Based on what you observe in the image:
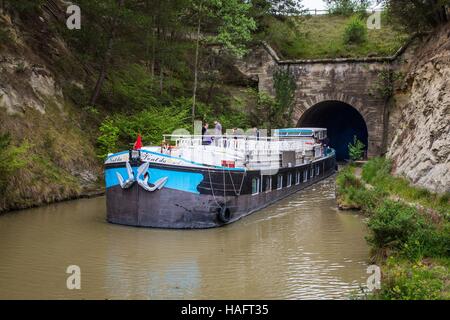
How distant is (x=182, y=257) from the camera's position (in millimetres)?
13617

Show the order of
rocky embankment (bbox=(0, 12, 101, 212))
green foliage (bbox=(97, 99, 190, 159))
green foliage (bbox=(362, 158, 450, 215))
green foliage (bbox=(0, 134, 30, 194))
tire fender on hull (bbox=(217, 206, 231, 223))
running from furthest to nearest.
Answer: green foliage (bbox=(97, 99, 190, 159)), rocky embankment (bbox=(0, 12, 101, 212)), tire fender on hull (bbox=(217, 206, 231, 223)), green foliage (bbox=(0, 134, 30, 194)), green foliage (bbox=(362, 158, 450, 215))

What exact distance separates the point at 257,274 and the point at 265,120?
26.5 meters

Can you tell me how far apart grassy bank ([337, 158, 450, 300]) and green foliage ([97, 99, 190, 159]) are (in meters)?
11.2

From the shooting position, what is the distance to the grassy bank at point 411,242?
9039 mm

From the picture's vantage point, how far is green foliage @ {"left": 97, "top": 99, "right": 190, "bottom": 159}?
24.4 m

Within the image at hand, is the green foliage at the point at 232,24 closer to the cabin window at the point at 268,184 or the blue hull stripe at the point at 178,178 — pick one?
the cabin window at the point at 268,184

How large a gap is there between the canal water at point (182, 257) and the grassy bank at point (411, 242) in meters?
0.85

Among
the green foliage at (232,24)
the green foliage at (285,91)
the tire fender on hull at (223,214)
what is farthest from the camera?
the green foliage at (285,91)

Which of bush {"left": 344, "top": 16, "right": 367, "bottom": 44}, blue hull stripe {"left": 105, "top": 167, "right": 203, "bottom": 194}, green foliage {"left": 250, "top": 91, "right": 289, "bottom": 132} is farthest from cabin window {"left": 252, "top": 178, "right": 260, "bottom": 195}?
bush {"left": 344, "top": 16, "right": 367, "bottom": 44}


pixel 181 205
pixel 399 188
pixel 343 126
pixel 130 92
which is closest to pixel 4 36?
pixel 130 92

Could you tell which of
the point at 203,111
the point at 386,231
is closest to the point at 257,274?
the point at 386,231

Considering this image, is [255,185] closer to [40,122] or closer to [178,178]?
[178,178]

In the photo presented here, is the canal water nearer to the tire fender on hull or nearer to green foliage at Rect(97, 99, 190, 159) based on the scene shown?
the tire fender on hull

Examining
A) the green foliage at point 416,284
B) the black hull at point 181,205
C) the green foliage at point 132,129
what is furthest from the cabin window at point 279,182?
the green foliage at point 416,284
